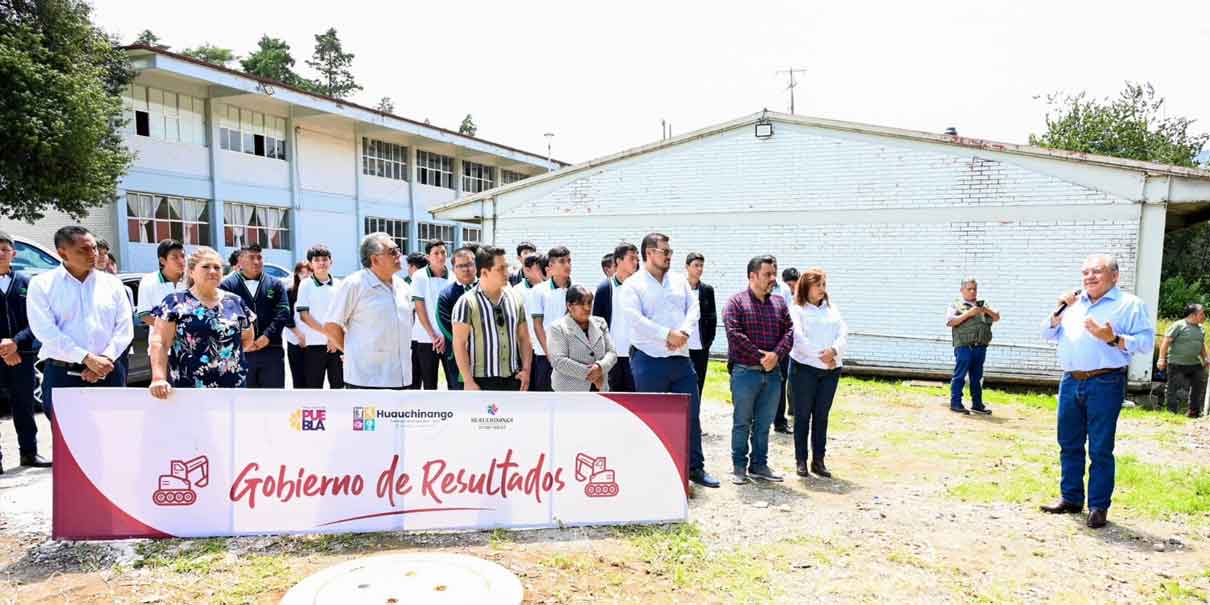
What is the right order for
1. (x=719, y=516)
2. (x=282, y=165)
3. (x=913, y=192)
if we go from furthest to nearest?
(x=282, y=165), (x=913, y=192), (x=719, y=516)

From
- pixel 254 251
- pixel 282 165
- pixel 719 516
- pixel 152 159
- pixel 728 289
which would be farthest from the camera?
pixel 282 165

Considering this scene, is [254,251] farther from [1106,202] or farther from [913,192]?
[1106,202]

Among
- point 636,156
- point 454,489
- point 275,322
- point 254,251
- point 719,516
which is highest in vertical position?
point 636,156

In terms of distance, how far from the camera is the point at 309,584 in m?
3.47

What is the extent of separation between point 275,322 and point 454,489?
8.79ft

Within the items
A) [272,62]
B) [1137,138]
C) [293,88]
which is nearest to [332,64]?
[272,62]

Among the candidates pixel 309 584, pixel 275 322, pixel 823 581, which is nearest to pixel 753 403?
pixel 823 581

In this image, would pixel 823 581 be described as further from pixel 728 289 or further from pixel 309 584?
pixel 728 289

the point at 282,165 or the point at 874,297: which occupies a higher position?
the point at 282,165

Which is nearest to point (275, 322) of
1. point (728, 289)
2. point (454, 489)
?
point (454, 489)

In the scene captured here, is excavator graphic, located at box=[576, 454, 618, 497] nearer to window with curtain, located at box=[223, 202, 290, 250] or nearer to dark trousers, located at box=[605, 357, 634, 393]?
dark trousers, located at box=[605, 357, 634, 393]

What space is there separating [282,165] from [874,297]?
20.8 m

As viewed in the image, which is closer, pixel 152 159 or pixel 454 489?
pixel 454 489

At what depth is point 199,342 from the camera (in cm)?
438
